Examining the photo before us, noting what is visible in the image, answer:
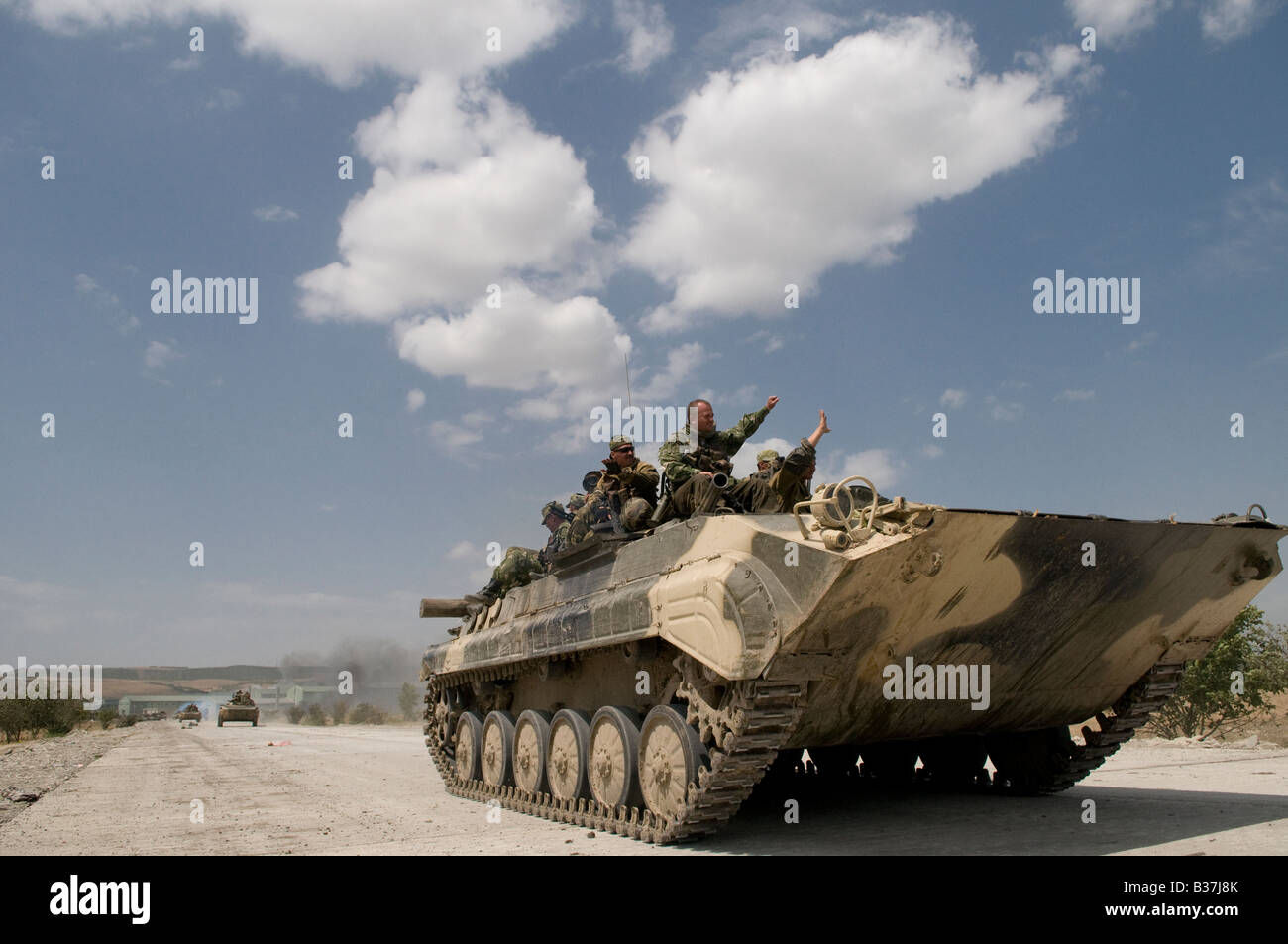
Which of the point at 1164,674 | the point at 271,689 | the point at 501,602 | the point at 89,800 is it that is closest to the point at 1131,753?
the point at 1164,674

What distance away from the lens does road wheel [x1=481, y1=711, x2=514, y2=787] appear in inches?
482

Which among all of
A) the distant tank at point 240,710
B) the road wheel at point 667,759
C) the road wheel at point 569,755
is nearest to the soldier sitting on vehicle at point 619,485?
the road wheel at point 569,755

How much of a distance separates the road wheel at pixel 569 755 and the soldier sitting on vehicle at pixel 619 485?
185 centimetres

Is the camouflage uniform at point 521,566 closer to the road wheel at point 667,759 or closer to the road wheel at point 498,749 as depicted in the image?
the road wheel at point 498,749

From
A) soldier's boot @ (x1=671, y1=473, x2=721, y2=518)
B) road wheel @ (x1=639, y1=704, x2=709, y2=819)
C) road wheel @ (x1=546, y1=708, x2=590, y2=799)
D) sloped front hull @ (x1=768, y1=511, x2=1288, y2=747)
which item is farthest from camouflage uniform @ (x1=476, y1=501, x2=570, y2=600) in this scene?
sloped front hull @ (x1=768, y1=511, x2=1288, y2=747)

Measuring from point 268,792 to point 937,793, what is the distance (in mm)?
8764

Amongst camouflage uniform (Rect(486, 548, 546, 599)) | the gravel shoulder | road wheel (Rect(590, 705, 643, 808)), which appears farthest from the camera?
the gravel shoulder

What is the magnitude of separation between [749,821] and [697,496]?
123 inches

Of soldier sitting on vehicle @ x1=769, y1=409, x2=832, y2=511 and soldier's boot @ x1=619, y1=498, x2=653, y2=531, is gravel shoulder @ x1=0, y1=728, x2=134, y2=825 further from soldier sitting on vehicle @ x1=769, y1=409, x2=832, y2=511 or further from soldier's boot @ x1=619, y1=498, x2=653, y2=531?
soldier sitting on vehicle @ x1=769, y1=409, x2=832, y2=511

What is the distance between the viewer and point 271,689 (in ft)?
332

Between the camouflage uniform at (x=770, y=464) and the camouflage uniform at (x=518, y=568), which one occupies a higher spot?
the camouflage uniform at (x=770, y=464)

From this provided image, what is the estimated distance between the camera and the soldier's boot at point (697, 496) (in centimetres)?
919

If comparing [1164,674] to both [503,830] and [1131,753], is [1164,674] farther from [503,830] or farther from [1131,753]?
[1131,753]

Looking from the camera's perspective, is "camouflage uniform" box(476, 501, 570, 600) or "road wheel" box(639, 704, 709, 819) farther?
"camouflage uniform" box(476, 501, 570, 600)
